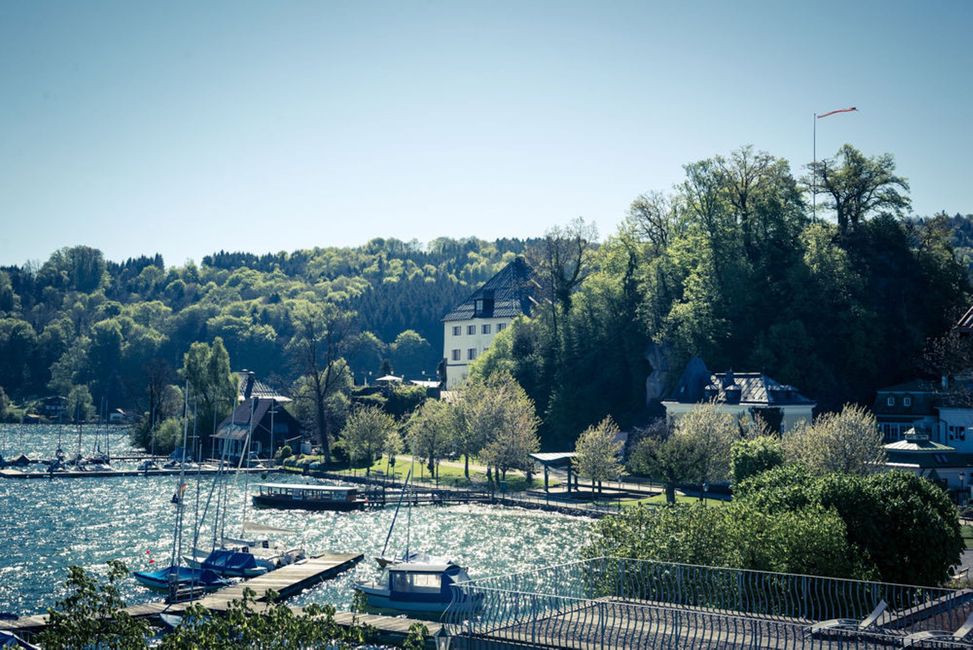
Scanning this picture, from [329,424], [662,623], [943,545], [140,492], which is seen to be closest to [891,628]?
[662,623]

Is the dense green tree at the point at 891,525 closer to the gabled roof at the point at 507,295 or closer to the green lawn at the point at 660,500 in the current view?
the green lawn at the point at 660,500

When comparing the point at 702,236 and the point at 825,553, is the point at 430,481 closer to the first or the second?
the point at 702,236

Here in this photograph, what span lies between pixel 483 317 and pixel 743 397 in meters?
54.1

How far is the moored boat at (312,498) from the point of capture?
279 ft

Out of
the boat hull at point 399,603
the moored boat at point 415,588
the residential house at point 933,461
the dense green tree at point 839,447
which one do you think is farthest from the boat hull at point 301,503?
the residential house at point 933,461

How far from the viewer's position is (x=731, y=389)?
8806 cm

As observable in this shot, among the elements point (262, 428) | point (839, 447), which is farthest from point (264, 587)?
point (262, 428)

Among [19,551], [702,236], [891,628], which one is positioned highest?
[702,236]

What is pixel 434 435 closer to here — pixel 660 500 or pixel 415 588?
pixel 660 500

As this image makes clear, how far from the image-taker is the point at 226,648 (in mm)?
17953

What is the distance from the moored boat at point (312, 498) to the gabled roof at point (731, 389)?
A: 98.0 feet

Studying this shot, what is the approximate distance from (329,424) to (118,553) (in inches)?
2491

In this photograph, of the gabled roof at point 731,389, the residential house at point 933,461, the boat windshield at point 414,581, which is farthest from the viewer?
the gabled roof at point 731,389

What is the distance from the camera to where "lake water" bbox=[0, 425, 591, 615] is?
55.2 m
